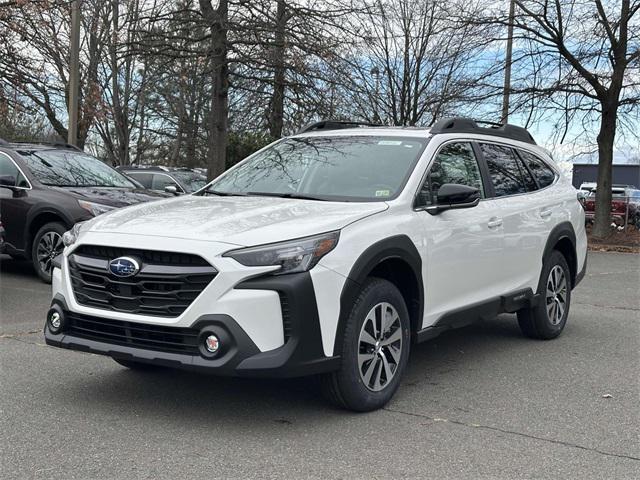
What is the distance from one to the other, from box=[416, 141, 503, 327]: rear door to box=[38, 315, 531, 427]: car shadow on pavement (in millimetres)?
621

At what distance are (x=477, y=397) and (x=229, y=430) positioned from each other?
1.74 metres

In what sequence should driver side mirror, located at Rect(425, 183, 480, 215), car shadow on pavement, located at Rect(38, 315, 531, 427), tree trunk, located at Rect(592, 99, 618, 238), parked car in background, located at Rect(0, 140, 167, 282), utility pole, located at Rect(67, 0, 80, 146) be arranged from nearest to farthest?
A: 1. car shadow on pavement, located at Rect(38, 315, 531, 427)
2. driver side mirror, located at Rect(425, 183, 480, 215)
3. parked car in background, located at Rect(0, 140, 167, 282)
4. utility pole, located at Rect(67, 0, 80, 146)
5. tree trunk, located at Rect(592, 99, 618, 238)

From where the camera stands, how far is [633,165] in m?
43.4

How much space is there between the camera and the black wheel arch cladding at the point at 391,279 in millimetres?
4180

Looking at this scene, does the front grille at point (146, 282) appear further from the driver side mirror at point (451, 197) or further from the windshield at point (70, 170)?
the windshield at point (70, 170)

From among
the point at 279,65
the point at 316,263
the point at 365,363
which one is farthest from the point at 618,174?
the point at 316,263

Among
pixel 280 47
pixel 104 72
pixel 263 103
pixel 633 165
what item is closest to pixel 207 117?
pixel 104 72

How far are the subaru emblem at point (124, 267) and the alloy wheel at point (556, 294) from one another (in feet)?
13.2

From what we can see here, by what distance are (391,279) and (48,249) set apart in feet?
19.0

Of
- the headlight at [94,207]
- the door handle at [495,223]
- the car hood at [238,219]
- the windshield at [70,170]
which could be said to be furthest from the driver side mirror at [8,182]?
the door handle at [495,223]

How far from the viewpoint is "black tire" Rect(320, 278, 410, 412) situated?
4.24 meters

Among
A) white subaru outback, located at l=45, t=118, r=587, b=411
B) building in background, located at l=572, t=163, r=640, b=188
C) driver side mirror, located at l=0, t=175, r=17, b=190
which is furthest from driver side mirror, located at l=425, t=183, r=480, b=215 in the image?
building in background, located at l=572, t=163, r=640, b=188

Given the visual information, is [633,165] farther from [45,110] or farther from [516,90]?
[45,110]

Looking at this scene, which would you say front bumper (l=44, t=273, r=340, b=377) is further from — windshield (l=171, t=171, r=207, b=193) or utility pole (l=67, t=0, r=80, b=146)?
windshield (l=171, t=171, r=207, b=193)
